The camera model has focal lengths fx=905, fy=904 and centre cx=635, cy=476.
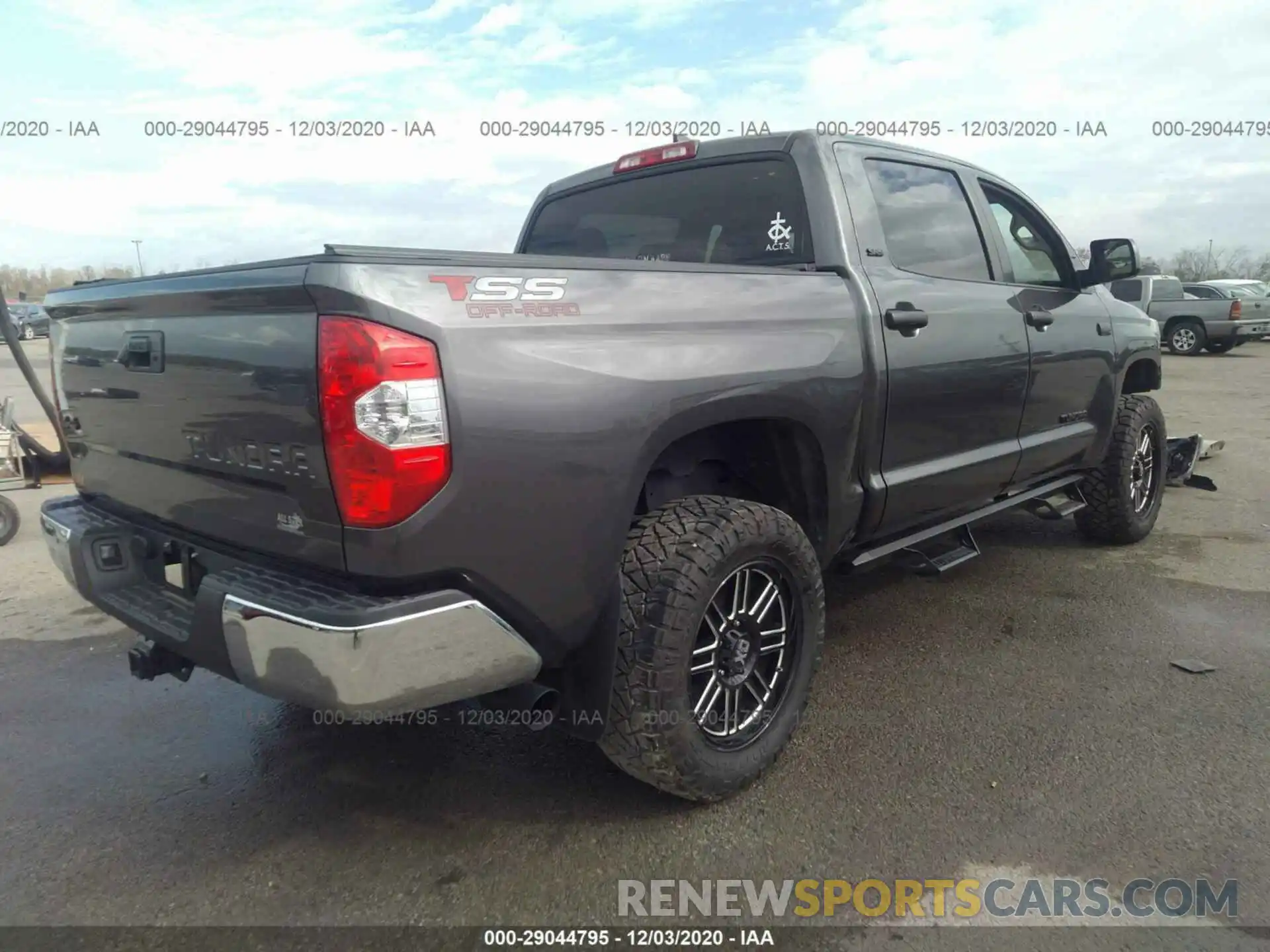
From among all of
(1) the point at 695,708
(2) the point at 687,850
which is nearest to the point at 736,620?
(1) the point at 695,708

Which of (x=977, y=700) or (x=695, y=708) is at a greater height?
(x=695, y=708)

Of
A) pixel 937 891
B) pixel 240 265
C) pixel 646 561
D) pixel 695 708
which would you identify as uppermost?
pixel 240 265

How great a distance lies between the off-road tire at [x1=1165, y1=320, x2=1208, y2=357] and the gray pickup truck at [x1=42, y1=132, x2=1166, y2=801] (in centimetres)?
2005

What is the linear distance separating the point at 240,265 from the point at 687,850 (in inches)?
74.1

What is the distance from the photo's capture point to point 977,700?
3.23 meters

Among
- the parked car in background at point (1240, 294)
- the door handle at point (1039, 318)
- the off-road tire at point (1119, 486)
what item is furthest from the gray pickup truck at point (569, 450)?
the parked car in background at point (1240, 294)

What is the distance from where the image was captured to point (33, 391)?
490 centimetres

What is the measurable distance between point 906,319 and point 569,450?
157 cm

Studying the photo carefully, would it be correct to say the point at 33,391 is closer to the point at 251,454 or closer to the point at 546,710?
the point at 251,454

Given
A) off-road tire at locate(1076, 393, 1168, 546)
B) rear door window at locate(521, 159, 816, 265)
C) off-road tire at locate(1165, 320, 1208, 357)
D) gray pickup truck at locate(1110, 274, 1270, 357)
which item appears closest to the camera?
rear door window at locate(521, 159, 816, 265)

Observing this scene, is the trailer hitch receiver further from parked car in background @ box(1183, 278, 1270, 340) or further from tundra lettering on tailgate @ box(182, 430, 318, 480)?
parked car in background @ box(1183, 278, 1270, 340)

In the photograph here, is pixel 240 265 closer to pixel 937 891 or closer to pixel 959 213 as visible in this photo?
pixel 937 891

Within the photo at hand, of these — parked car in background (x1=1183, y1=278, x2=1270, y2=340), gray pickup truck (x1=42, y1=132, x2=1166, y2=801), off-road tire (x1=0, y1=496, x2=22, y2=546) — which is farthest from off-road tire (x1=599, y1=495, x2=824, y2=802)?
parked car in background (x1=1183, y1=278, x2=1270, y2=340)

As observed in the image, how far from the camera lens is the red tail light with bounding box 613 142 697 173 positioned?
354cm
